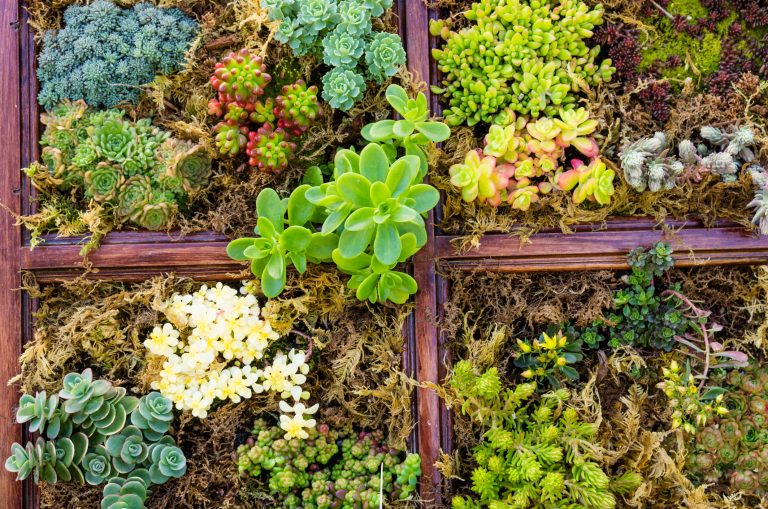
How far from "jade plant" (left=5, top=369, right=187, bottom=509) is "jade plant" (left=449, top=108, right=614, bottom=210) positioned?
1.24m

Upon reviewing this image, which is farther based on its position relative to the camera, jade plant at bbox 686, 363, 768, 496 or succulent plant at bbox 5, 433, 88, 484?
jade plant at bbox 686, 363, 768, 496

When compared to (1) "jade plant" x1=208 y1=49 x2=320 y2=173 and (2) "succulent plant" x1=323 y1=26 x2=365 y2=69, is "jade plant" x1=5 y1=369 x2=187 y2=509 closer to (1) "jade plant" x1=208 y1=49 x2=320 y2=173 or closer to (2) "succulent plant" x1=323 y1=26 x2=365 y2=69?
(1) "jade plant" x1=208 y1=49 x2=320 y2=173

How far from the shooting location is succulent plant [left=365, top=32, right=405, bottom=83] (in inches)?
73.4

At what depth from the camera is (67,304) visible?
2.03m

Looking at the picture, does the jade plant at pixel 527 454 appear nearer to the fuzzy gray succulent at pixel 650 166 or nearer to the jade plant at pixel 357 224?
the jade plant at pixel 357 224

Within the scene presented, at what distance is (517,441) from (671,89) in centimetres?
133

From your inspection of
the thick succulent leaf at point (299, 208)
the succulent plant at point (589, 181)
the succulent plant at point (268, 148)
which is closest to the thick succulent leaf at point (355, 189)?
the thick succulent leaf at point (299, 208)

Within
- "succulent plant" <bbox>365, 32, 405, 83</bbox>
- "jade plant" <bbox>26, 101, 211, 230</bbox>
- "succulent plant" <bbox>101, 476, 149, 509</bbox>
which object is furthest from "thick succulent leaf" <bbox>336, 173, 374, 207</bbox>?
"succulent plant" <bbox>101, 476, 149, 509</bbox>

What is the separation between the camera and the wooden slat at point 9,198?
1.94m

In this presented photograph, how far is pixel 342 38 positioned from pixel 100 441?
59.6 inches

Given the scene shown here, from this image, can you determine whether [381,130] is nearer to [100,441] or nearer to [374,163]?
[374,163]

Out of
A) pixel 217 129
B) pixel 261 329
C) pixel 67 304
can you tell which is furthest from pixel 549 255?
pixel 67 304

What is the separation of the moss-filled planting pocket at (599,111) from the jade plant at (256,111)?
46 cm

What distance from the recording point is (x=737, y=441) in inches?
79.0
